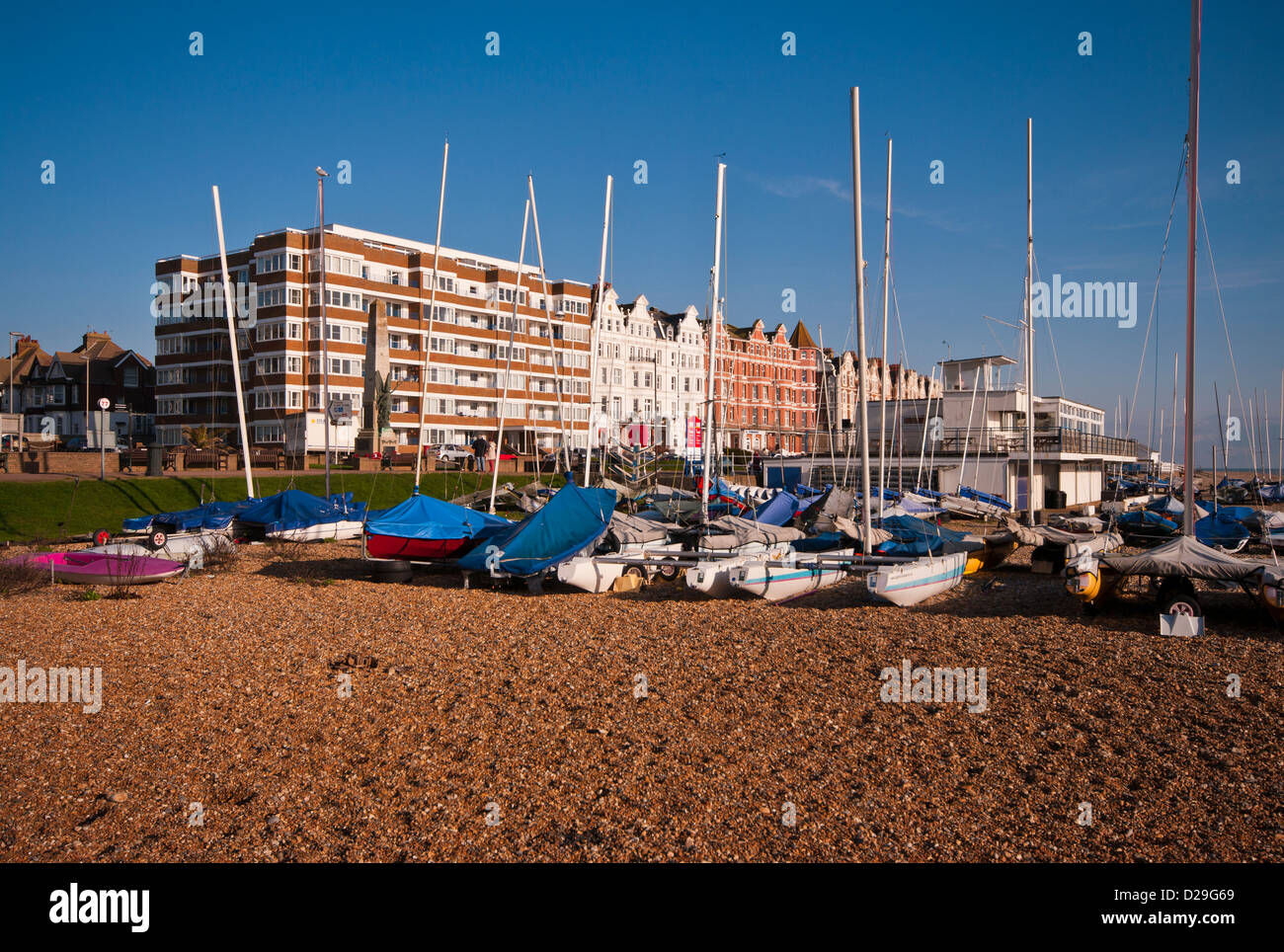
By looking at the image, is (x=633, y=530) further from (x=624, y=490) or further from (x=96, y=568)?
(x=96, y=568)

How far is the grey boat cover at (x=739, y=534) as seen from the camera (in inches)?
828

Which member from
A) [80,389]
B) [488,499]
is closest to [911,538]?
[488,499]

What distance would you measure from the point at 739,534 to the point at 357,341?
50650mm

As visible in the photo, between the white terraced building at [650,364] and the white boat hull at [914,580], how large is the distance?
61948mm

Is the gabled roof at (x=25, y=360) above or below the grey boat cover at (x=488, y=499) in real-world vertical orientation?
above

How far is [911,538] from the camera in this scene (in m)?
22.5

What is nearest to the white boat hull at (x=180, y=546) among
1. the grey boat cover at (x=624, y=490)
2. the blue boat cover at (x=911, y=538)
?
the grey boat cover at (x=624, y=490)

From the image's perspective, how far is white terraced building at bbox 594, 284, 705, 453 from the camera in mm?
85375

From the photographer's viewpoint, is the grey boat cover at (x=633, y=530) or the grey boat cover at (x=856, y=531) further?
the grey boat cover at (x=856, y=531)

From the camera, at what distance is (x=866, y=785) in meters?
8.38

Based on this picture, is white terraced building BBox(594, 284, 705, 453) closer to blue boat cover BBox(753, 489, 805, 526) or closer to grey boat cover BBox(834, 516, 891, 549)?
blue boat cover BBox(753, 489, 805, 526)

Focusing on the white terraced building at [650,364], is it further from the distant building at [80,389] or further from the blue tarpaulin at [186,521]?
the blue tarpaulin at [186,521]

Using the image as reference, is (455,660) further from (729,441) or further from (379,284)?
(729,441)
